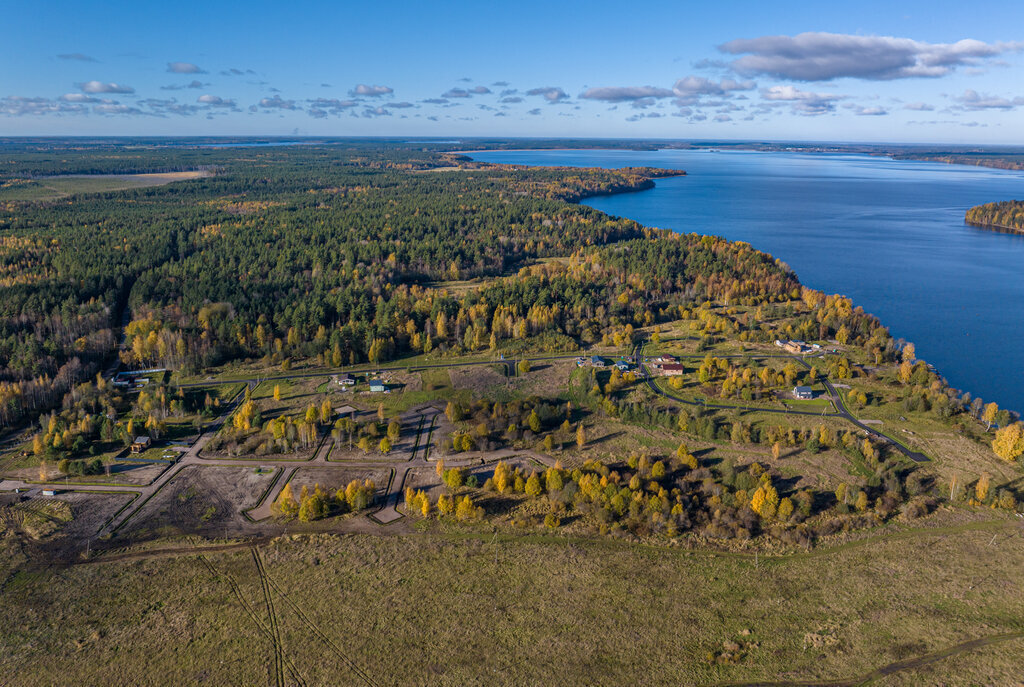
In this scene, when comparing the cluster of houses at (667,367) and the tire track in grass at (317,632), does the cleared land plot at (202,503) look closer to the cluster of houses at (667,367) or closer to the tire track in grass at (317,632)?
the tire track in grass at (317,632)

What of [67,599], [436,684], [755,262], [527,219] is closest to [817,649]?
[436,684]

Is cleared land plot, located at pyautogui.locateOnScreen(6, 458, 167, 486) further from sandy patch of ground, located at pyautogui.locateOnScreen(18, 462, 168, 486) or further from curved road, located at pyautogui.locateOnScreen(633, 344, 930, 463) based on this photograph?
curved road, located at pyautogui.locateOnScreen(633, 344, 930, 463)

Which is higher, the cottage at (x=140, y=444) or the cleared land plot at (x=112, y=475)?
the cottage at (x=140, y=444)

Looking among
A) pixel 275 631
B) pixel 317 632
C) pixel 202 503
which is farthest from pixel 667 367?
pixel 275 631

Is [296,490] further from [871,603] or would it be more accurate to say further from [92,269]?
[92,269]

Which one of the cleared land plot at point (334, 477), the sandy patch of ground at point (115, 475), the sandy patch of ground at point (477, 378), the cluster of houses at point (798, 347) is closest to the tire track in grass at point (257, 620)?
the cleared land plot at point (334, 477)

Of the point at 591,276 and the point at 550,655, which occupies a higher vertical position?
the point at 591,276
